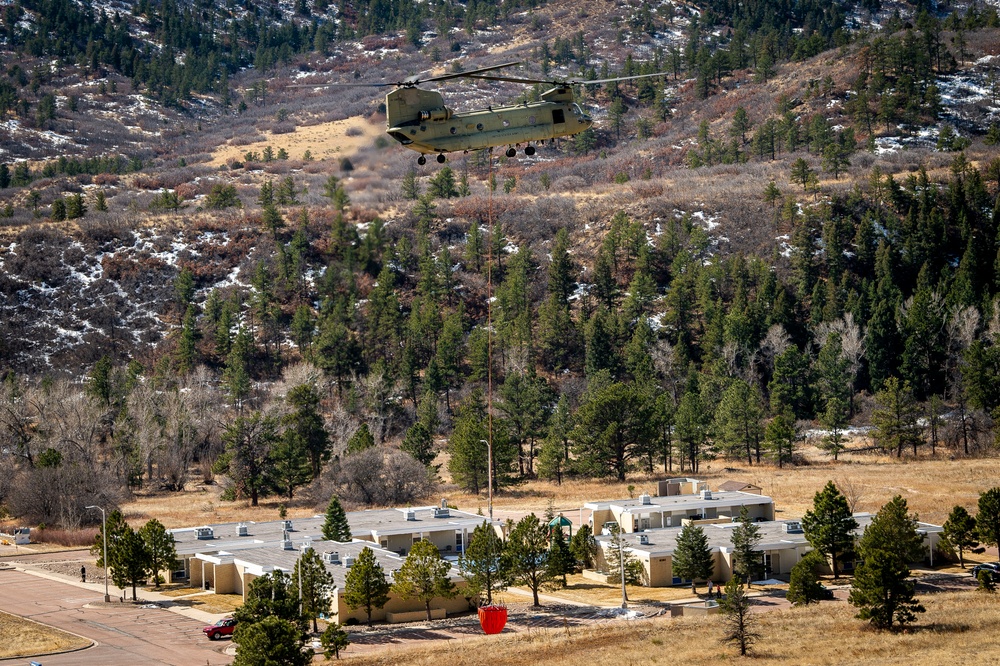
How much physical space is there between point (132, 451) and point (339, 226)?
46.4m

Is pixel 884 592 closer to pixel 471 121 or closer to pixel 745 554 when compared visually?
pixel 745 554

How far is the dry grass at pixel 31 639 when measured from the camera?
53.5 m

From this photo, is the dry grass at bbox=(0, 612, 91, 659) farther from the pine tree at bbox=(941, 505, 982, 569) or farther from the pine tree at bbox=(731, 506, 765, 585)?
the pine tree at bbox=(941, 505, 982, 569)

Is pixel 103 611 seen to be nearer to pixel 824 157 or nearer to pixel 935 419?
pixel 935 419

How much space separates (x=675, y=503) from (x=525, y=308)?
2006 inches

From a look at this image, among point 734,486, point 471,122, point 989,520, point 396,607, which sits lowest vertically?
point 396,607

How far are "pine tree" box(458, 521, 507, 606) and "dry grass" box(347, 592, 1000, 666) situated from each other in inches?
190

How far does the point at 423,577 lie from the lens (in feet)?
198

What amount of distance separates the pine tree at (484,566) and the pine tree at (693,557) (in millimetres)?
9672

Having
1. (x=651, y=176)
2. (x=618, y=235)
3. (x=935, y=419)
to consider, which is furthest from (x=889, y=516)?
(x=651, y=176)

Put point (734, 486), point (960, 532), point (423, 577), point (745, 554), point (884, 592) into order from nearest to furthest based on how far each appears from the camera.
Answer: point (884, 592) → point (423, 577) → point (745, 554) → point (960, 532) → point (734, 486)

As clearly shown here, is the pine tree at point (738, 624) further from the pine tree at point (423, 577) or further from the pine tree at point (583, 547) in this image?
the pine tree at point (583, 547)

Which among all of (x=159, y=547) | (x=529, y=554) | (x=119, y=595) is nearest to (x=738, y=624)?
(x=529, y=554)

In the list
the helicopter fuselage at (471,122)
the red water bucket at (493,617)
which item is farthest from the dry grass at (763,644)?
the helicopter fuselage at (471,122)
